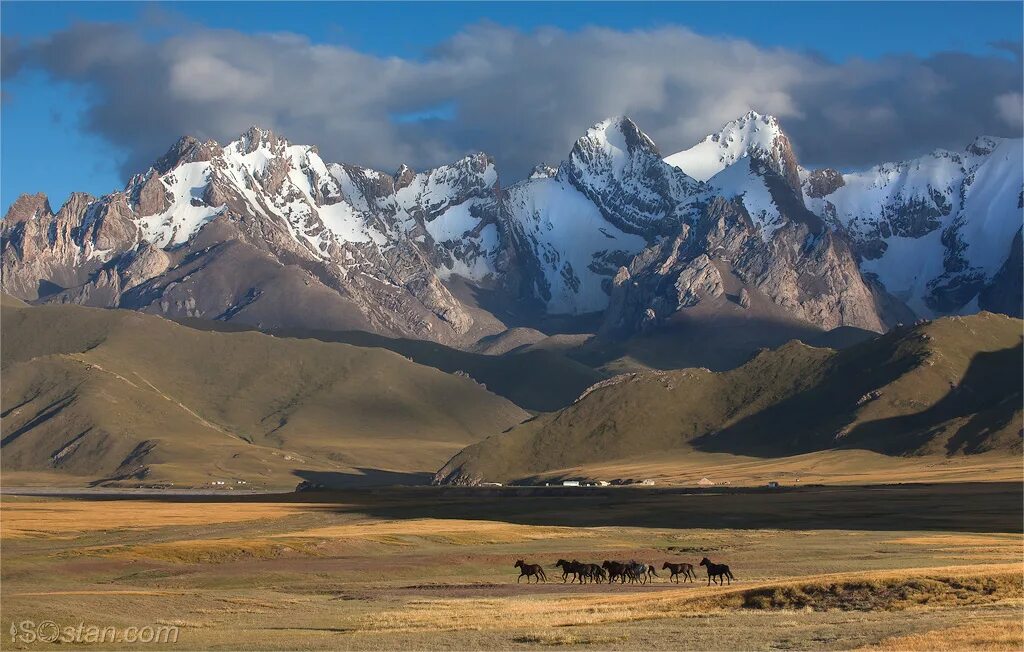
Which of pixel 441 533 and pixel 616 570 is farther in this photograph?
pixel 441 533

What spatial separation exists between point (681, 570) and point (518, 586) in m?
13.0

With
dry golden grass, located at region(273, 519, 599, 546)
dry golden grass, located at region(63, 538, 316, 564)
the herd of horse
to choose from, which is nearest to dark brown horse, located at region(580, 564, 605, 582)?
the herd of horse

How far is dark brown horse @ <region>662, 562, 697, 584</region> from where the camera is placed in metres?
104

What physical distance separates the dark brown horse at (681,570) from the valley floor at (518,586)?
4.80 ft

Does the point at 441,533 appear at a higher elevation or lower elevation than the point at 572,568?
higher

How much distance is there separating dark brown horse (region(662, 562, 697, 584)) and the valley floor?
1.46m

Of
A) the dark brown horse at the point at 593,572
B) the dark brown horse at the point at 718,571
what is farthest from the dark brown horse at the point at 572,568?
the dark brown horse at the point at 718,571

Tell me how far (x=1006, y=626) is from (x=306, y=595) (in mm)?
48878

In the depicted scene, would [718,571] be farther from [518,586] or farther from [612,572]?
[518,586]

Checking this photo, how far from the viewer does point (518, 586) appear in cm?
10206

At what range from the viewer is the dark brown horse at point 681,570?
10388 cm

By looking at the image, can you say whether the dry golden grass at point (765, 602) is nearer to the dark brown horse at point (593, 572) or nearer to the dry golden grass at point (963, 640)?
the dry golden grass at point (963, 640)

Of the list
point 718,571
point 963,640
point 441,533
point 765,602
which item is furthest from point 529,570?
point 441,533

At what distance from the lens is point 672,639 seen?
215ft
